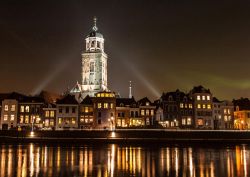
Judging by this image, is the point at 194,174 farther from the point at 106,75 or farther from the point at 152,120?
the point at 106,75

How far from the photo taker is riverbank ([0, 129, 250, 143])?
260ft

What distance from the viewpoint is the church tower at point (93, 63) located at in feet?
431

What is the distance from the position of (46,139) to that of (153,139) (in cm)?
2207

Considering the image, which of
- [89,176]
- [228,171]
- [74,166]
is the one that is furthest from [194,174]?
[74,166]

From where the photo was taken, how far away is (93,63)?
133 m

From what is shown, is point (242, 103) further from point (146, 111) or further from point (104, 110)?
point (104, 110)

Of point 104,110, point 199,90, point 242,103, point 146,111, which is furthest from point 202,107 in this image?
point 104,110

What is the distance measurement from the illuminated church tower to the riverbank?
1895 inches

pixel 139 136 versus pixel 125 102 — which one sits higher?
pixel 125 102

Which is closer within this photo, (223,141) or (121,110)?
(223,141)

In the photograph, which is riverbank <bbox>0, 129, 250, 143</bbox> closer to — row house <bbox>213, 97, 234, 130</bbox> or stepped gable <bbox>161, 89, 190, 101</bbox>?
stepped gable <bbox>161, 89, 190, 101</bbox>

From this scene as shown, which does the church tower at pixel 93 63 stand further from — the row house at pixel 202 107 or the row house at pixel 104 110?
the row house at pixel 202 107

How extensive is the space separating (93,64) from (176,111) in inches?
1557

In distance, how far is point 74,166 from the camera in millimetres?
36219
